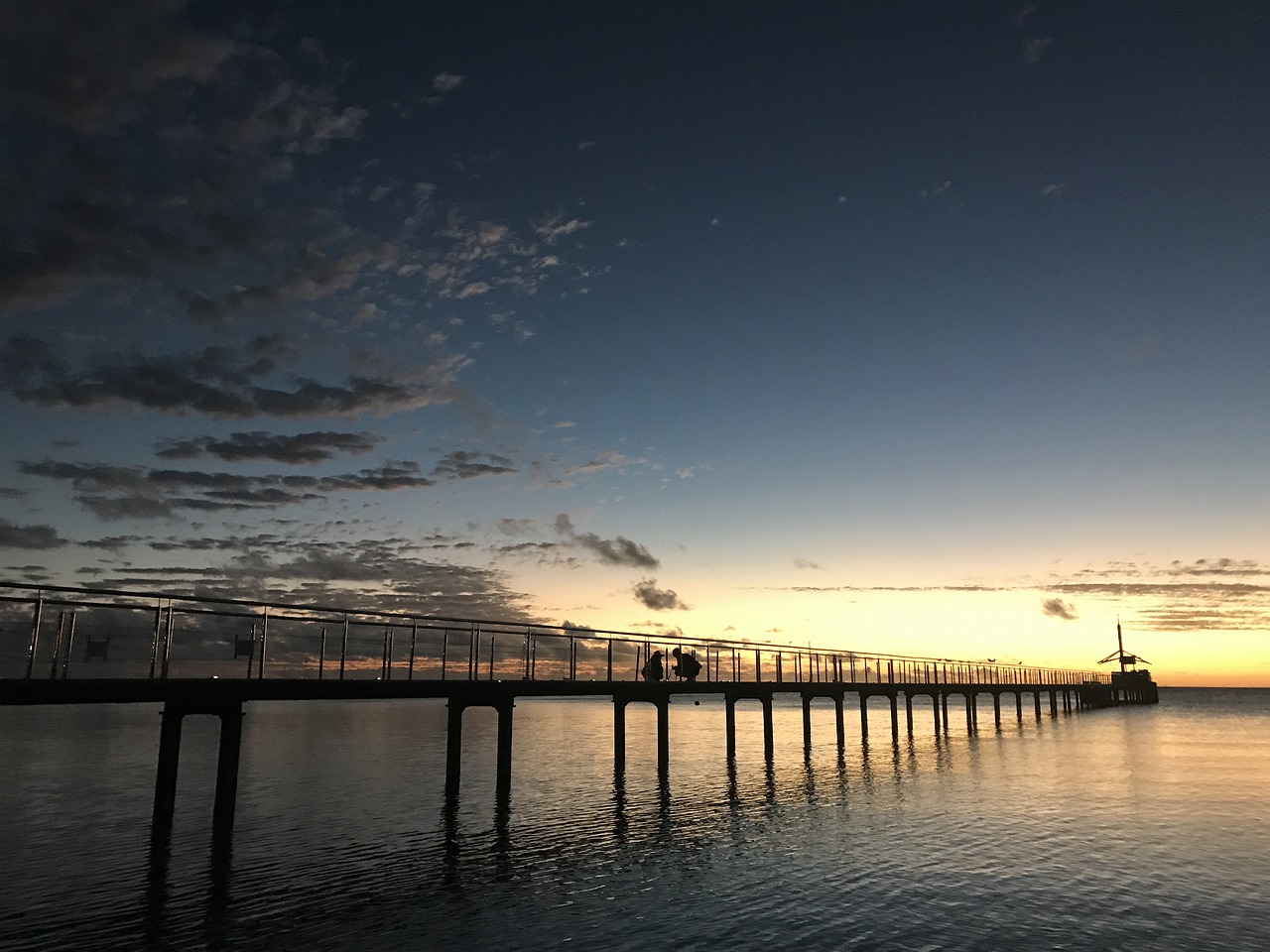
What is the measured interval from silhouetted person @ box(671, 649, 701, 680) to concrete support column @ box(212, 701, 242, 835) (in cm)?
2235

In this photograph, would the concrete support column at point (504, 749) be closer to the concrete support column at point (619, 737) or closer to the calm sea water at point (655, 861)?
the calm sea water at point (655, 861)

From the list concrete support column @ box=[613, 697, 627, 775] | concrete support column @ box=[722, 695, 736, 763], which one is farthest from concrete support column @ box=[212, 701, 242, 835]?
concrete support column @ box=[722, 695, 736, 763]

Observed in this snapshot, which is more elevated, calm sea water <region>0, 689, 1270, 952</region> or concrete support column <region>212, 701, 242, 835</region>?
concrete support column <region>212, 701, 242, 835</region>

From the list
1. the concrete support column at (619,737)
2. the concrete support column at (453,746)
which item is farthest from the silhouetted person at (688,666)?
the concrete support column at (453,746)

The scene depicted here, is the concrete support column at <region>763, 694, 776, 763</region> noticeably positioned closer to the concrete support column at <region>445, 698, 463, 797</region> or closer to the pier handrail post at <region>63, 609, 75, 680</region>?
the concrete support column at <region>445, 698, 463, 797</region>

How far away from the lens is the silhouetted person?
4134 cm

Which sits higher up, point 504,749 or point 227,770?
Result: point 227,770

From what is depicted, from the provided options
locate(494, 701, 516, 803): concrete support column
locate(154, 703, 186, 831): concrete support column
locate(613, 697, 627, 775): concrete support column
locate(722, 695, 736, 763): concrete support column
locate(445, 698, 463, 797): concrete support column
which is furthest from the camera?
locate(722, 695, 736, 763): concrete support column

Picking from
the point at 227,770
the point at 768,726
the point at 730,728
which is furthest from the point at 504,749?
the point at 768,726

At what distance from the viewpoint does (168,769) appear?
23219 mm

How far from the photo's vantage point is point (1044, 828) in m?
27.3

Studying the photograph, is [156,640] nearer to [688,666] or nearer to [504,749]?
[504,749]

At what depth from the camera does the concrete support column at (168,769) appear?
22391 millimetres

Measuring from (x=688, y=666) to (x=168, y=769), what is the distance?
78.5 ft
